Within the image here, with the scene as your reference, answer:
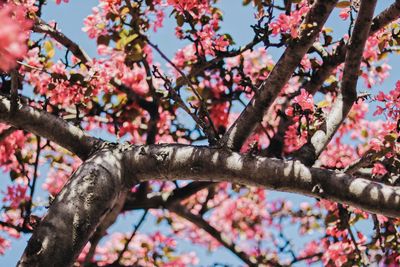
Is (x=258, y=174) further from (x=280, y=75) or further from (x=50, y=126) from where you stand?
(x=50, y=126)

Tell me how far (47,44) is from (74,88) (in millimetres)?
1324

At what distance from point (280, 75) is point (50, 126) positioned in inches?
65.0

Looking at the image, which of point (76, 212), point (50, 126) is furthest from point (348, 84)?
point (50, 126)

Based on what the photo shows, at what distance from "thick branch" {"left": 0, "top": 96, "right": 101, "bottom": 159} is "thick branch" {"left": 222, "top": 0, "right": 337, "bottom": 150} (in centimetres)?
98

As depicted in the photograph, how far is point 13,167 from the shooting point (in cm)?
573

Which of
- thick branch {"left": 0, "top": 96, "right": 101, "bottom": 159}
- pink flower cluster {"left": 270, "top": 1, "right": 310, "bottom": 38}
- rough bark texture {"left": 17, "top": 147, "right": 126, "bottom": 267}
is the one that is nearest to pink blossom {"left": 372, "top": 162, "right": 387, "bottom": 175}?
pink flower cluster {"left": 270, "top": 1, "right": 310, "bottom": 38}

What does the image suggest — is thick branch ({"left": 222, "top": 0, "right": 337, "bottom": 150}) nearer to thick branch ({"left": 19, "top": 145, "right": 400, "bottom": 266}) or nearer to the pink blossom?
thick branch ({"left": 19, "top": 145, "right": 400, "bottom": 266})

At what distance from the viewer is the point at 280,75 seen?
10.1 feet

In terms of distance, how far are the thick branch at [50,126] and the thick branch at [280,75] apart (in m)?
0.98

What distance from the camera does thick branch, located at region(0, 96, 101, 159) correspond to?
327 centimetres

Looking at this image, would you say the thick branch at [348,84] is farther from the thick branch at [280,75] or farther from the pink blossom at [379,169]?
the pink blossom at [379,169]

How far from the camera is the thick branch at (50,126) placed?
3273mm

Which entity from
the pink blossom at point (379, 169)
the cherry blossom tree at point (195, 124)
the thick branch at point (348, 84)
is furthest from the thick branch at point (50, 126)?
the pink blossom at point (379, 169)

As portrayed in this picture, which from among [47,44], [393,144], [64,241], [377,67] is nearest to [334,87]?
[377,67]
